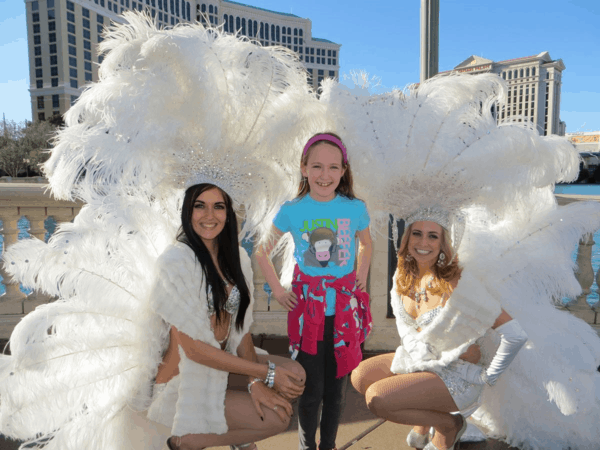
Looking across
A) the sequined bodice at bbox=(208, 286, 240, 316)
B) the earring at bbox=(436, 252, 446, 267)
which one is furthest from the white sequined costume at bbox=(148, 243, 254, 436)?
the earring at bbox=(436, 252, 446, 267)

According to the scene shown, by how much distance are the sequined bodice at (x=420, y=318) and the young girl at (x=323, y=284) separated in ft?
0.69

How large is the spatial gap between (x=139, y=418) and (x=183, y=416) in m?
0.30

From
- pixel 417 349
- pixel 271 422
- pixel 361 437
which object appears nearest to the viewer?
pixel 271 422

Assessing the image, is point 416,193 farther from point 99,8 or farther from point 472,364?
point 99,8

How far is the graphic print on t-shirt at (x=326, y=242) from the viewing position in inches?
80.0

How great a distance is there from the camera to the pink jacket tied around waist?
6.52ft

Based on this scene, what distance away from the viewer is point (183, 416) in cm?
170

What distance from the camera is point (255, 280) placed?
11.5ft

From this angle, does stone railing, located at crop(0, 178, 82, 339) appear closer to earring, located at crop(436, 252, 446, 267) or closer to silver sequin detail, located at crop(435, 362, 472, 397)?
earring, located at crop(436, 252, 446, 267)

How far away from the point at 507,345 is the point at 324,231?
97 cm

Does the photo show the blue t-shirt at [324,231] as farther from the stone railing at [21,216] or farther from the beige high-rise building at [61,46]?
the beige high-rise building at [61,46]

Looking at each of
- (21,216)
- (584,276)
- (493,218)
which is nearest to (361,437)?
(493,218)

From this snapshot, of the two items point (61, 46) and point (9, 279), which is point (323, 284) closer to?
point (9, 279)

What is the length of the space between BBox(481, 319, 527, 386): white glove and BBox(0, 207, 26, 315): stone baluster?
11.4 ft
